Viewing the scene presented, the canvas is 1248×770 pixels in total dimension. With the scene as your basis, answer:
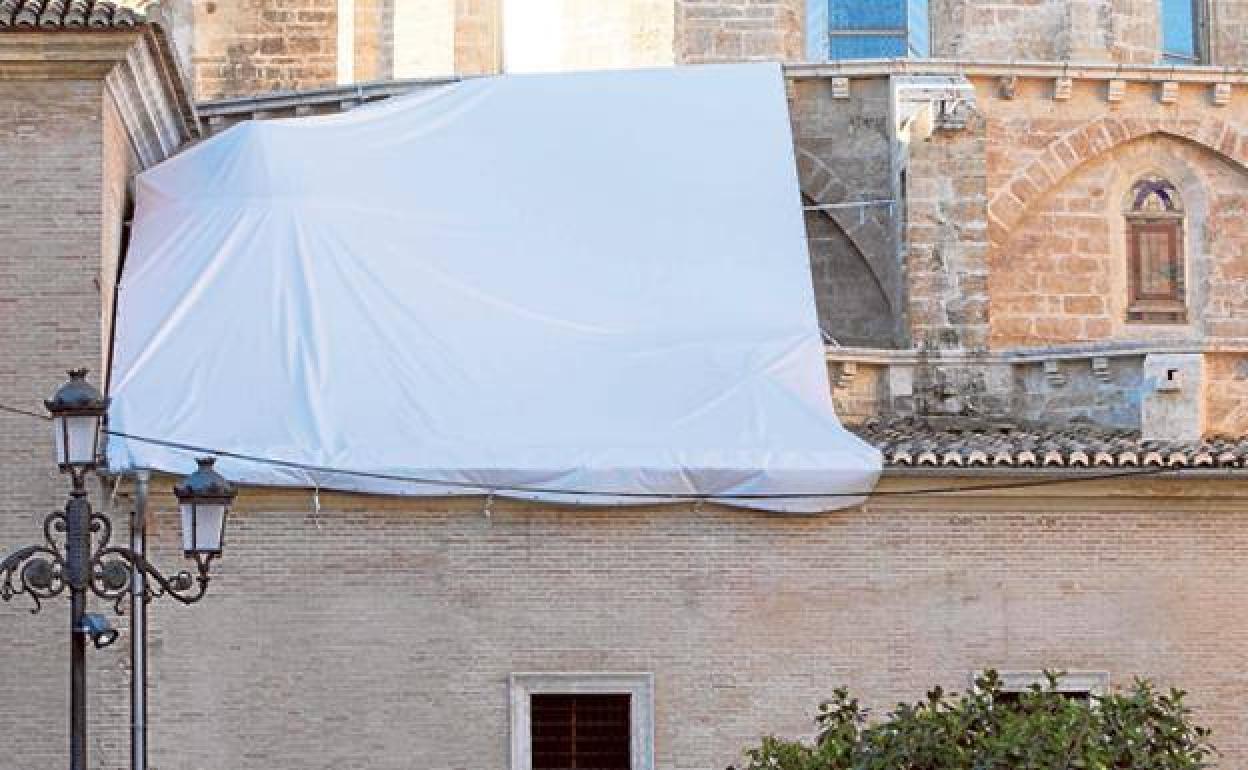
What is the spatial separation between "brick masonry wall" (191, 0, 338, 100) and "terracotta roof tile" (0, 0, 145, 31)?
21.0 ft

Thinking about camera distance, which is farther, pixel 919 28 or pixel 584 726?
pixel 919 28

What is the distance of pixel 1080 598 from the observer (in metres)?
15.2

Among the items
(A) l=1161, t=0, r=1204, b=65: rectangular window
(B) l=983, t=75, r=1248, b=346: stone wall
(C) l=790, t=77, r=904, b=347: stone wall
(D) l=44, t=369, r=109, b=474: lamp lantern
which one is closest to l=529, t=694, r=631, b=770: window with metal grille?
(C) l=790, t=77, r=904, b=347: stone wall

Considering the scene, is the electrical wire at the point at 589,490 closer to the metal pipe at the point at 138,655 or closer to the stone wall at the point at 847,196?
the metal pipe at the point at 138,655

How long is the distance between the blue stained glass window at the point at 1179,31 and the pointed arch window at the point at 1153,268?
3.11 meters

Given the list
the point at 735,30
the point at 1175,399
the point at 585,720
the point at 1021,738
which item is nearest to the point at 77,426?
the point at 1021,738

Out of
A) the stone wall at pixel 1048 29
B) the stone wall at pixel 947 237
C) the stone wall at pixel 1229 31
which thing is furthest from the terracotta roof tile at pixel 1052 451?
the stone wall at pixel 1229 31

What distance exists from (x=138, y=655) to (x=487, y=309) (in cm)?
298

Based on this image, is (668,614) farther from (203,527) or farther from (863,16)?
(863,16)

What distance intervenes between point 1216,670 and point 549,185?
5.11 meters

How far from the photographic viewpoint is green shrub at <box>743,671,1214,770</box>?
10305 mm

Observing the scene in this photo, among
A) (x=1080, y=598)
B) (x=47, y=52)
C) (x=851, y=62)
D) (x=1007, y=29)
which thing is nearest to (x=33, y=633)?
(x=47, y=52)

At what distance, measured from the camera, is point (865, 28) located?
2077cm

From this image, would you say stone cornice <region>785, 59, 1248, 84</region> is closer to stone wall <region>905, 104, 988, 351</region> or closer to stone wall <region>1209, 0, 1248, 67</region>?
stone wall <region>905, 104, 988, 351</region>
